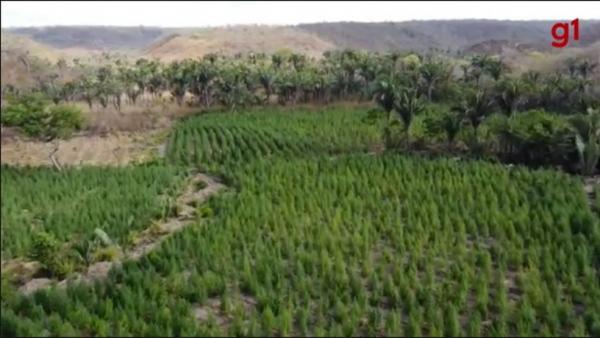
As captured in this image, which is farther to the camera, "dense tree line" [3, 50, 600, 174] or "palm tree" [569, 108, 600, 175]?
"dense tree line" [3, 50, 600, 174]

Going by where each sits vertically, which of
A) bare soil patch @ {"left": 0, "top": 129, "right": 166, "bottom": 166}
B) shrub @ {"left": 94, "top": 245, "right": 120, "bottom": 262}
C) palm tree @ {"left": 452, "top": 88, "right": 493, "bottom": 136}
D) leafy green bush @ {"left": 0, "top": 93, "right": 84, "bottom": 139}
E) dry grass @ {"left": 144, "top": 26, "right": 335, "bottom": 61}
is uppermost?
dry grass @ {"left": 144, "top": 26, "right": 335, "bottom": 61}

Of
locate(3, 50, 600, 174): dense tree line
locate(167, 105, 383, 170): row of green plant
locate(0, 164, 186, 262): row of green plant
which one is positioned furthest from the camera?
locate(167, 105, 383, 170): row of green plant

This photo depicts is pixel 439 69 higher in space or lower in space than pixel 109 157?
higher

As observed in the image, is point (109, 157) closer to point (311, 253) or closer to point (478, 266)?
point (311, 253)

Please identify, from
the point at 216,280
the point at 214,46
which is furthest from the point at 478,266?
the point at 214,46

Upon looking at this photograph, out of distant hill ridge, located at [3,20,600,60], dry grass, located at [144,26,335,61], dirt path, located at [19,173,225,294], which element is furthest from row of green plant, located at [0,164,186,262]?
dry grass, located at [144,26,335,61]

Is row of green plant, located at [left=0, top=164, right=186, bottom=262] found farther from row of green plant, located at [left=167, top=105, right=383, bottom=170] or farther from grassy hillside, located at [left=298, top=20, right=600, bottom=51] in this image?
grassy hillside, located at [left=298, top=20, right=600, bottom=51]

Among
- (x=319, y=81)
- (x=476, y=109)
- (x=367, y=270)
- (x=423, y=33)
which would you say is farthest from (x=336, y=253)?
(x=423, y=33)

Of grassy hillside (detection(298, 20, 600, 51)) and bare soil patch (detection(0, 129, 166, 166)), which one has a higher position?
grassy hillside (detection(298, 20, 600, 51))
